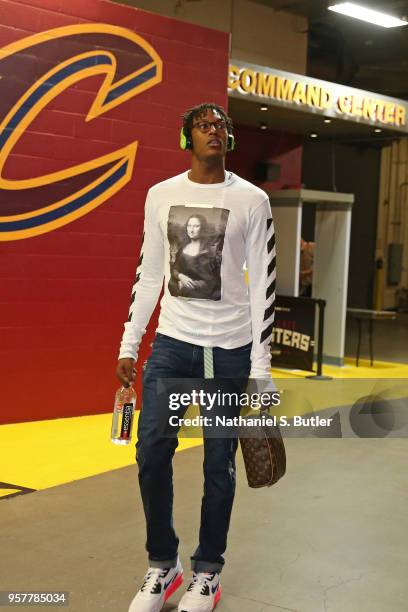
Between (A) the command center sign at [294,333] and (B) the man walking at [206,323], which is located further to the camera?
(A) the command center sign at [294,333]

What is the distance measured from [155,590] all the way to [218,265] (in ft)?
3.87

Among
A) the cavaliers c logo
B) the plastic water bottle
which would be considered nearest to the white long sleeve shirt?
the plastic water bottle

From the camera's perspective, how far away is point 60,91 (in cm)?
682

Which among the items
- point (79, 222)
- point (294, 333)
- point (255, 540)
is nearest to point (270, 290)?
point (255, 540)

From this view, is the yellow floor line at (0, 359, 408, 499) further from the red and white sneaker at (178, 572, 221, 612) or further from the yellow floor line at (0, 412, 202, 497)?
the red and white sneaker at (178, 572, 221, 612)

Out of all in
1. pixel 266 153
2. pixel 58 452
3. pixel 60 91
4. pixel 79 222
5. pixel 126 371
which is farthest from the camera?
pixel 266 153

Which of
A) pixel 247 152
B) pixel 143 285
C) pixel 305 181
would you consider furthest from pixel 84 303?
pixel 305 181

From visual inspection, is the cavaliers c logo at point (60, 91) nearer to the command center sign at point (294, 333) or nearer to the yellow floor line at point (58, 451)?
the yellow floor line at point (58, 451)

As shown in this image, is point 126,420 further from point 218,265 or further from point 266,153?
point 266,153

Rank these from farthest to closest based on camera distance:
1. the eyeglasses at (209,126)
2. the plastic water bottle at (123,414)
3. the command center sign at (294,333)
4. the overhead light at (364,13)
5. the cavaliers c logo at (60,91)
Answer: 1. the command center sign at (294,333)
2. the overhead light at (364,13)
3. the cavaliers c logo at (60,91)
4. the plastic water bottle at (123,414)
5. the eyeglasses at (209,126)

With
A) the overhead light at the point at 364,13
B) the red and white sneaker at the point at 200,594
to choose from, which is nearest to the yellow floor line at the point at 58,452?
the red and white sneaker at the point at 200,594

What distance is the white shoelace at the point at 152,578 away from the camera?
10.4ft

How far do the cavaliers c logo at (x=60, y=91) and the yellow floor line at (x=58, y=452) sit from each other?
148 cm

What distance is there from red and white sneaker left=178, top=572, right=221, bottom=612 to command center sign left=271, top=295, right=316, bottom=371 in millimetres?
6448
